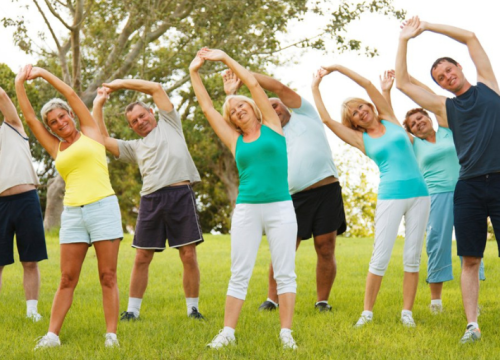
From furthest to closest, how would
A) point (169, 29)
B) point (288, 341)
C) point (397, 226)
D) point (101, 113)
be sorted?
1. point (169, 29)
2. point (101, 113)
3. point (397, 226)
4. point (288, 341)

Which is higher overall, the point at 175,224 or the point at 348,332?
the point at 175,224

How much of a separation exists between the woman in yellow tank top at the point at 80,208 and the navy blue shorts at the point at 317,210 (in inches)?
93.9

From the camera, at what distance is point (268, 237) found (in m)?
5.45

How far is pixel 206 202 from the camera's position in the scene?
1483 inches

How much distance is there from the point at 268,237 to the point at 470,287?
196 cm

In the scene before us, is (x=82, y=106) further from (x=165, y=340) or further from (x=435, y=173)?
(x=435, y=173)

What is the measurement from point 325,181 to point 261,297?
6.96 feet

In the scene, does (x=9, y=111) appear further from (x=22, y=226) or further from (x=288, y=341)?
(x=288, y=341)

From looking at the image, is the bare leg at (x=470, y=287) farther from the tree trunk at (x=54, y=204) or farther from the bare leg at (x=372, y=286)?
the tree trunk at (x=54, y=204)

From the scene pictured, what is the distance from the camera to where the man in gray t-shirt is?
6840 millimetres

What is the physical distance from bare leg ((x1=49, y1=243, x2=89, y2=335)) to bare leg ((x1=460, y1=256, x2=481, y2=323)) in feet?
11.5

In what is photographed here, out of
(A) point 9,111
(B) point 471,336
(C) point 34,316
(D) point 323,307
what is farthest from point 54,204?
(B) point 471,336

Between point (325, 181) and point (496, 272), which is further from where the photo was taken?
point (496, 272)

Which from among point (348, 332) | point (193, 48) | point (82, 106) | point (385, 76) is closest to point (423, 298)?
point (348, 332)
